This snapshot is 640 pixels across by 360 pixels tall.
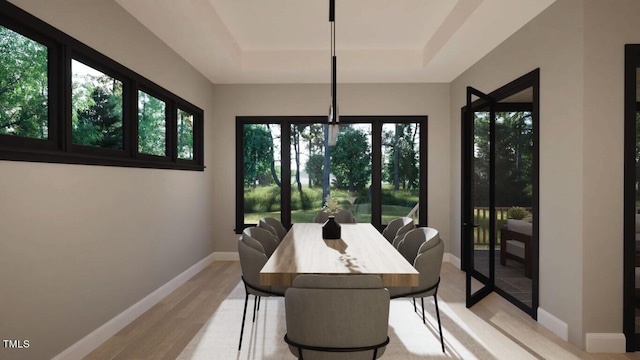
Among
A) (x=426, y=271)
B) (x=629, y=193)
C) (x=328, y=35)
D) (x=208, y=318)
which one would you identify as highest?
(x=328, y=35)

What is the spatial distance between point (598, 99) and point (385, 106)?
3214mm

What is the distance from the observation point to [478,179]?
16.6 ft

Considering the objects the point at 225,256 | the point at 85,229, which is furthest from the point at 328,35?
the point at 225,256

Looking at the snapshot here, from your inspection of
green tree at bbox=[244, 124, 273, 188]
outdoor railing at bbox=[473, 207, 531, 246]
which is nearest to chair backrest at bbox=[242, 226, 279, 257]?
green tree at bbox=[244, 124, 273, 188]

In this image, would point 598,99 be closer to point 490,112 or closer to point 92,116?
point 490,112

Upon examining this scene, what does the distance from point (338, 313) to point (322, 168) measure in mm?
4208

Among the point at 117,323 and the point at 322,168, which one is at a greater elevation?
the point at 322,168

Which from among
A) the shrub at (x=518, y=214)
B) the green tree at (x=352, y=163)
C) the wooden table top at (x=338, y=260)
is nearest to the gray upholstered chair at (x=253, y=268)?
the wooden table top at (x=338, y=260)

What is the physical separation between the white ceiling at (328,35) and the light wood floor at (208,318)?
281 centimetres

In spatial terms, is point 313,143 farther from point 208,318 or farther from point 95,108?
point 95,108

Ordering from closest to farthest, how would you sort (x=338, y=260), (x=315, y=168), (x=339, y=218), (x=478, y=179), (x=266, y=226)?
(x=338, y=260) → (x=266, y=226) → (x=339, y=218) → (x=478, y=179) → (x=315, y=168)

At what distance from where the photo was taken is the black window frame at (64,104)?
2141mm

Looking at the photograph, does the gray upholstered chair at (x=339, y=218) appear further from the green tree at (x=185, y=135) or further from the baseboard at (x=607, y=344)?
the baseboard at (x=607, y=344)

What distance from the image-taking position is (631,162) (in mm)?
2707
